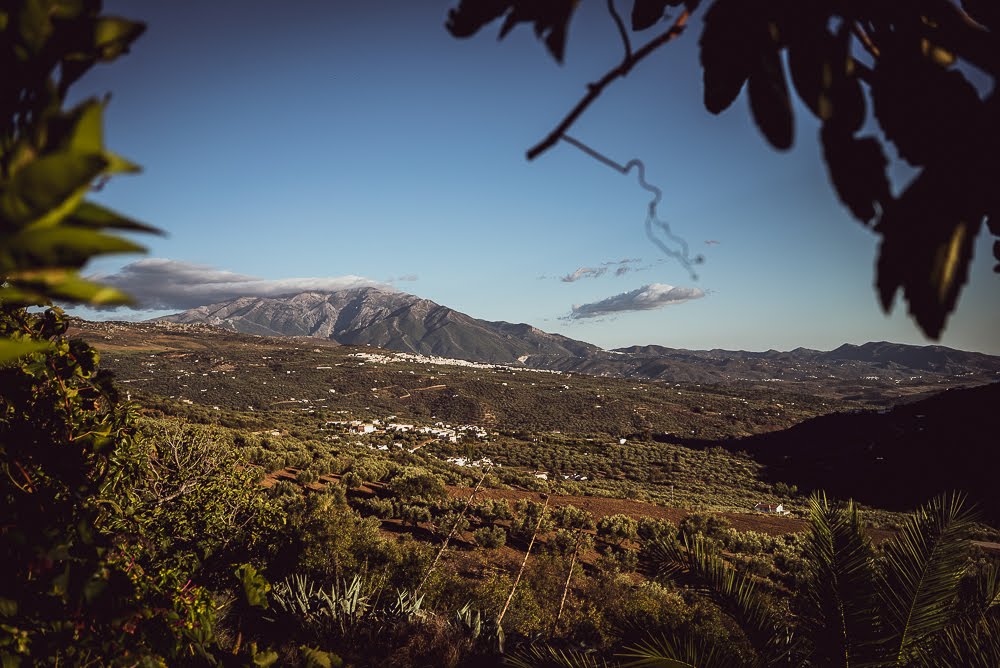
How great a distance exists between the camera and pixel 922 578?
3.79m

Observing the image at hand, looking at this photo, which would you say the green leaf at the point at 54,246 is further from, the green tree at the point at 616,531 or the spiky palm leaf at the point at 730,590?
the green tree at the point at 616,531

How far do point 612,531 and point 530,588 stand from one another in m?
6.20

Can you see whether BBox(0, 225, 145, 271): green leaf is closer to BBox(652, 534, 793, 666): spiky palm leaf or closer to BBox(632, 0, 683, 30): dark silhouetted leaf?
BBox(632, 0, 683, 30): dark silhouetted leaf

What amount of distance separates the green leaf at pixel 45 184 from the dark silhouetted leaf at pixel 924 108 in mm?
1052

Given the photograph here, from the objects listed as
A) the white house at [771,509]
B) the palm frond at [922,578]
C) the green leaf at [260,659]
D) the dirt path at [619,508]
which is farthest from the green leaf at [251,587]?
the white house at [771,509]

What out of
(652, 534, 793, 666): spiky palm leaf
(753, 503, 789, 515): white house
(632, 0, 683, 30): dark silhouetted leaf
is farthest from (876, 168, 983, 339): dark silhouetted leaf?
(753, 503, 789, 515): white house

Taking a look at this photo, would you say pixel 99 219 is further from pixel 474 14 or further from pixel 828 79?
pixel 828 79

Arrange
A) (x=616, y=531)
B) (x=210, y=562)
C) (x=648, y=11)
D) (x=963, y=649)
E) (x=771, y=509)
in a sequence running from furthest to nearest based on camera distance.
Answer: (x=771, y=509) < (x=616, y=531) < (x=210, y=562) < (x=963, y=649) < (x=648, y=11)

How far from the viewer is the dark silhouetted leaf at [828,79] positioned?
749 millimetres

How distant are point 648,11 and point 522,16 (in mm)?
612

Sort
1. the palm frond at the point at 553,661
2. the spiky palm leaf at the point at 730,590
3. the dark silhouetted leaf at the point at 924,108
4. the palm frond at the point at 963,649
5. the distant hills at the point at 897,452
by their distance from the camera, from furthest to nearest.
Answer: the distant hills at the point at 897,452 < the spiky palm leaf at the point at 730,590 < the palm frond at the point at 553,661 < the palm frond at the point at 963,649 < the dark silhouetted leaf at the point at 924,108

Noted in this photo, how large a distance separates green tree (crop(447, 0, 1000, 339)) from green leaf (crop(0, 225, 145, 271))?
0.67 m

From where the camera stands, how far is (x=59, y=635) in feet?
5.84

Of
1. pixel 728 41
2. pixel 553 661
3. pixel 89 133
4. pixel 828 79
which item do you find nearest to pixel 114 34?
pixel 89 133
